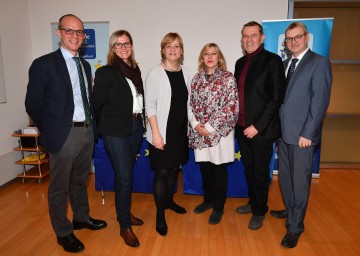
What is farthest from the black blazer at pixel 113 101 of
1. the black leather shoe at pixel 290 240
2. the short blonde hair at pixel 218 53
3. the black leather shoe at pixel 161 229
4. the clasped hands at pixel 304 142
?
the black leather shoe at pixel 290 240

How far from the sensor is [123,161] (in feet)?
7.39

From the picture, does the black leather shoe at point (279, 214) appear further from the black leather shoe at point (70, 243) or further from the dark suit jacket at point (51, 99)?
the dark suit jacket at point (51, 99)

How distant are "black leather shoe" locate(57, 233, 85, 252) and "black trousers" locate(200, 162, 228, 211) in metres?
1.26

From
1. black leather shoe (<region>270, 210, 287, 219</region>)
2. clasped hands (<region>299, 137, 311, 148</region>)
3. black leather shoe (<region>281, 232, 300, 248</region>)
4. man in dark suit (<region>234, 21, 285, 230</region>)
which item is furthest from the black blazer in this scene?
black leather shoe (<region>270, 210, 287, 219</region>)

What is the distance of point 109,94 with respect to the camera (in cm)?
218

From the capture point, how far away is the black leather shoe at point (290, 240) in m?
2.36

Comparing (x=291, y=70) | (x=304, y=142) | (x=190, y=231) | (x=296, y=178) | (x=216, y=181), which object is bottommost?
(x=190, y=231)

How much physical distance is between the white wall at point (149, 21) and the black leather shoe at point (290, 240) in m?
2.47

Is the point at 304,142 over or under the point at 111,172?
over

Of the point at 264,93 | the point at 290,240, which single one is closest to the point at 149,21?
the point at 264,93

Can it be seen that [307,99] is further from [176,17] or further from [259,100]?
[176,17]

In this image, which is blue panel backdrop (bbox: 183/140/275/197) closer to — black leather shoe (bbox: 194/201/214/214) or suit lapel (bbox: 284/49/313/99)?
black leather shoe (bbox: 194/201/214/214)

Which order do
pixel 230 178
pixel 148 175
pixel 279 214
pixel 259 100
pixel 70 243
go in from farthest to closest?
pixel 148 175
pixel 230 178
pixel 279 214
pixel 259 100
pixel 70 243

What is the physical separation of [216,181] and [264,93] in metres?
0.92
